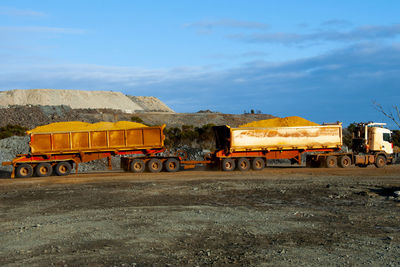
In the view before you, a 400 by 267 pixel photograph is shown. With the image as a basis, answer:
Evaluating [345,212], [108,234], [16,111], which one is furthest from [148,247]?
[16,111]

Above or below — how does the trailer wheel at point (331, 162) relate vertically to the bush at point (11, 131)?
below

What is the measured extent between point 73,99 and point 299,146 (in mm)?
97363

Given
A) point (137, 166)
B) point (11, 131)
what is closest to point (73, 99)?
point (11, 131)

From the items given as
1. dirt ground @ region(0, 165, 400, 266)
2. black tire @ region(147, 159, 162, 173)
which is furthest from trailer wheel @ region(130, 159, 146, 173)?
dirt ground @ region(0, 165, 400, 266)

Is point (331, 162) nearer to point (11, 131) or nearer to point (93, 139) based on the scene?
point (93, 139)

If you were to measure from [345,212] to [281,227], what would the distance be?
304cm

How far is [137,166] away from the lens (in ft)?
88.7

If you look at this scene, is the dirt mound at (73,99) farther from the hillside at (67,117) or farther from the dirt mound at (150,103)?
the hillside at (67,117)

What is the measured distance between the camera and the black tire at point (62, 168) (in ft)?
86.3

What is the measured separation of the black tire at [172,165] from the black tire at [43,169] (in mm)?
6804

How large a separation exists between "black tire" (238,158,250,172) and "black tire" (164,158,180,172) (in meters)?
3.80

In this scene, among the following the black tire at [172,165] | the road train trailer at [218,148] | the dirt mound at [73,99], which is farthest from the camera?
the dirt mound at [73,99]

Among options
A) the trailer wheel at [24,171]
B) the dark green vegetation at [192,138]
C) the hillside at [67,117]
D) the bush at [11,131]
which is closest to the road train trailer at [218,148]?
the trailer wheel at [24,171]

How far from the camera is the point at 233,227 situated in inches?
427
